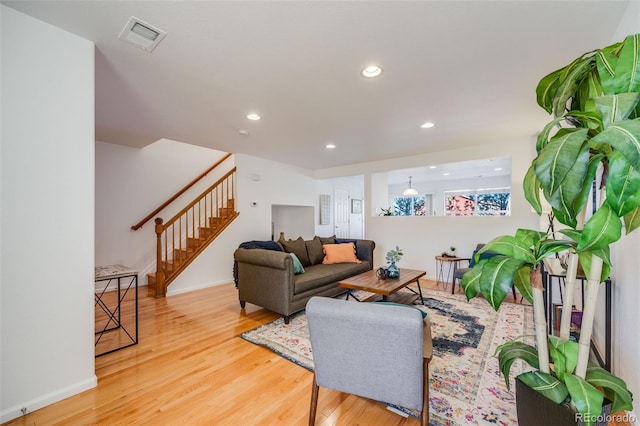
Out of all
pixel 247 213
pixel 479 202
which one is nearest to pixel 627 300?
pixel 247 213

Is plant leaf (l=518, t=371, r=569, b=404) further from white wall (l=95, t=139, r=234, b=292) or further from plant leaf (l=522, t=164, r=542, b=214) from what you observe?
white wall (l=95, t=139, r=234, b=292)

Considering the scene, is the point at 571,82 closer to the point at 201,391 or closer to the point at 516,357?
the point at 516,357

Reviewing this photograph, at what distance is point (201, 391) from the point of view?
1814mm

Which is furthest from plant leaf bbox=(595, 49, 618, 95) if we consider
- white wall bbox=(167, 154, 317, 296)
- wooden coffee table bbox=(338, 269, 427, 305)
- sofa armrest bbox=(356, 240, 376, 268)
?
white wall bbox=(167, 154, 317, 296)

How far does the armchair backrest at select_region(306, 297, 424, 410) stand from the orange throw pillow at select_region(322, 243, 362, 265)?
2.79 m

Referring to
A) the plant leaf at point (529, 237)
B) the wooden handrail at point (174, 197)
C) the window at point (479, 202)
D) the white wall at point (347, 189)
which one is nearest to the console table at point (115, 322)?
the wooden handrail at point (174, 197)

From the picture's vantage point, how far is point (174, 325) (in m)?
2.94

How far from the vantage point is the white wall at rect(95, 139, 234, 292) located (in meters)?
4.40

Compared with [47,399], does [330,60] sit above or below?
above

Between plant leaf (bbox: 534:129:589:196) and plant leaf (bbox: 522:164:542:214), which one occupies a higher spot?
plant leaf (bbox: 534:129:589:196)

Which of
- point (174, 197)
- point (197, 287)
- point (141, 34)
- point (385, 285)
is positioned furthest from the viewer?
point (174, 197)

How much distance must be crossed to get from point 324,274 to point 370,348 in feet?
7.14

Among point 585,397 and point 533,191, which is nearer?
point 585,397

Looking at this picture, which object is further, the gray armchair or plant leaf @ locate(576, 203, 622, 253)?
the gray armchair
